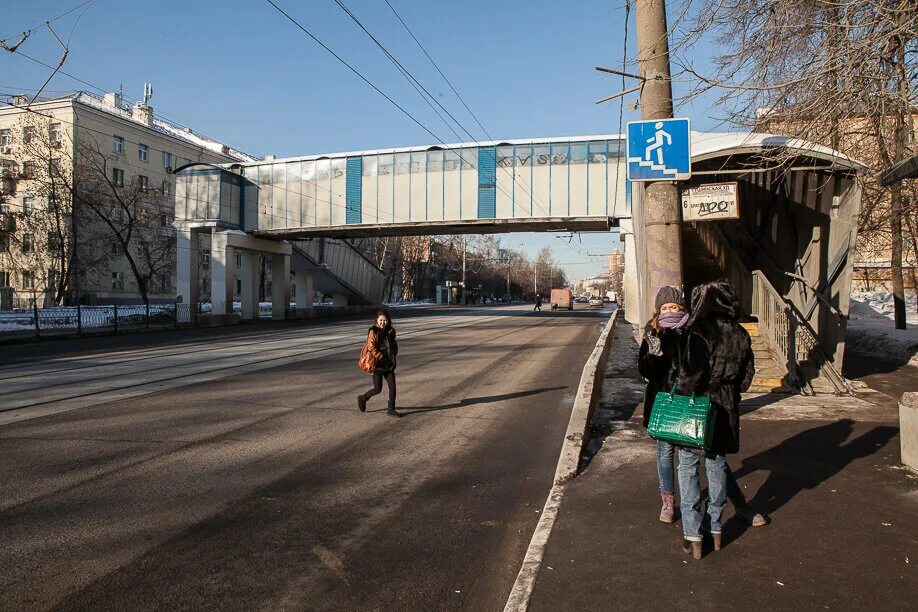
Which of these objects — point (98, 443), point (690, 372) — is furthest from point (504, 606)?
A: point (98, 443)

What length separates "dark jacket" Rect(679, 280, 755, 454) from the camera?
3736 mm

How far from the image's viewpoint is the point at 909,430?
5.18m

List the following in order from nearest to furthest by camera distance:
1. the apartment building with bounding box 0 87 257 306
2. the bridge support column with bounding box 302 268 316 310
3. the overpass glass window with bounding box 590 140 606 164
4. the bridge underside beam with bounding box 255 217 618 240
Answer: the overpass glass window with bounding box 590 140 606 164, the bridge underside beam with bounding box 255 217 618 240, the apartment building with bounding box 0 87 257 306, the bridge support column with bounding box 302 268 316 310

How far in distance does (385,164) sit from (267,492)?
30944mm

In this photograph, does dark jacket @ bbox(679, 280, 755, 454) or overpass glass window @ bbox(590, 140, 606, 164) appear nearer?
dark jacket @ bbox(679, 280, 755, 454)

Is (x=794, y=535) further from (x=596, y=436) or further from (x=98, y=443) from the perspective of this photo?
(x=98, y=443)

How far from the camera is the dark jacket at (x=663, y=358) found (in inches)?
153

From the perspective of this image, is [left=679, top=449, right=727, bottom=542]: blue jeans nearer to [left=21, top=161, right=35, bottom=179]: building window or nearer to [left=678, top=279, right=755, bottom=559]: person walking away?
[left=678, top=279, right=755, bottom=559]: person walking away

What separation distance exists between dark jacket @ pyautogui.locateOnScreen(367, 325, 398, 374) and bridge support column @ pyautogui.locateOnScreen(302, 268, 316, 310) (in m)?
36.3

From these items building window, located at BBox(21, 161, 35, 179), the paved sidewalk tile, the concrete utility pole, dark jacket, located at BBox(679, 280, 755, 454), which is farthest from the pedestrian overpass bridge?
dark jacket, located at BBox(679, 280, 755, 454)

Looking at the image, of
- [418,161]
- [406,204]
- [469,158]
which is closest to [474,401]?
[469,158]

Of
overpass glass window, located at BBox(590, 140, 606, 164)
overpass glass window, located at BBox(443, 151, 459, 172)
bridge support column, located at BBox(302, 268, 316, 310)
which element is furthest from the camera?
bridge support column, located at BBox(302, 268, 316, 310)

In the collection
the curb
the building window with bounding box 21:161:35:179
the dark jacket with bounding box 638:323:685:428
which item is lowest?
the curb

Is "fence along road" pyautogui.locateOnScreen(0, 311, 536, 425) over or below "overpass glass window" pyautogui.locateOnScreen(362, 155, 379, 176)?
below
